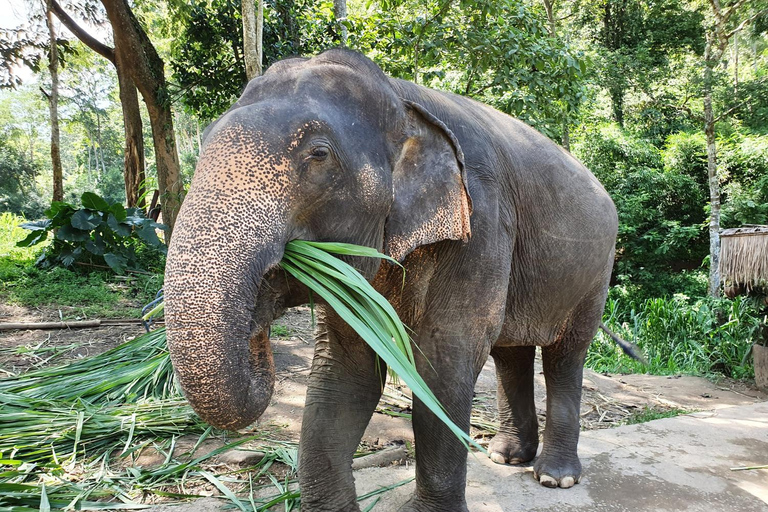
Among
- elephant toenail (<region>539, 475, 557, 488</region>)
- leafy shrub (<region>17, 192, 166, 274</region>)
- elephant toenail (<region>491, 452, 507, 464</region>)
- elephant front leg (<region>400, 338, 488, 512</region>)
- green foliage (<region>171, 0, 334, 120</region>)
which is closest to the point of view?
elephant front leg (<region>400, 338, 488, 512</region>)

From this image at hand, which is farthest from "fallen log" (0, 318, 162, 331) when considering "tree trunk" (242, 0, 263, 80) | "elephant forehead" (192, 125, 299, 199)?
"elephant forehead" (192, 125, 299, 199)

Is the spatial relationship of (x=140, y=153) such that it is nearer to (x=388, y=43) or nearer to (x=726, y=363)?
(x=388, y=43)

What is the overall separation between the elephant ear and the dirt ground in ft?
6.56

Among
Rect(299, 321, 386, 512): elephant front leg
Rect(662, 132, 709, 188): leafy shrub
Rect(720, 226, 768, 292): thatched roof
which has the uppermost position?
Rect(662, 132, 709, 188): leafy shrub

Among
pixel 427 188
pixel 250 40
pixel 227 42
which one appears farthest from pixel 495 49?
pixel 427 188

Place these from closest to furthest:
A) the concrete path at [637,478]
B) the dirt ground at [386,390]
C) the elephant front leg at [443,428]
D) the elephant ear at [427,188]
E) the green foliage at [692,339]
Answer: the elephant ear at [427,188] < the elephant front leg at [443,428] < the concrete path at [637,478] < the dirt ground at [386,390] < the green foliage at [692,339]

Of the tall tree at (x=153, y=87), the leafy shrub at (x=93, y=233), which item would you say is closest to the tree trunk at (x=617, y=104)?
the tall tree at (x=153, y=87)

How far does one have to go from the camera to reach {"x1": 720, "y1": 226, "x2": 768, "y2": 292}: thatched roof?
6.57 meters

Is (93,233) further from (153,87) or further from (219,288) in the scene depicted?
(219,288)

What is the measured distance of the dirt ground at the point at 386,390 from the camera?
405cm

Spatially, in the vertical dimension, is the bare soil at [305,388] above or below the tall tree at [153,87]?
below

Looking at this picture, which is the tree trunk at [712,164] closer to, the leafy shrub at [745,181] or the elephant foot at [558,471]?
the leafy shrub at [745,181]

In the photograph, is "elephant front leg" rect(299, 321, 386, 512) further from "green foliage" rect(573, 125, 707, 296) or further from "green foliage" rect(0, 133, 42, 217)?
"green foliage" rect(0, 133, 42, 217)

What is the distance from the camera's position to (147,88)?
8469 millimetres
